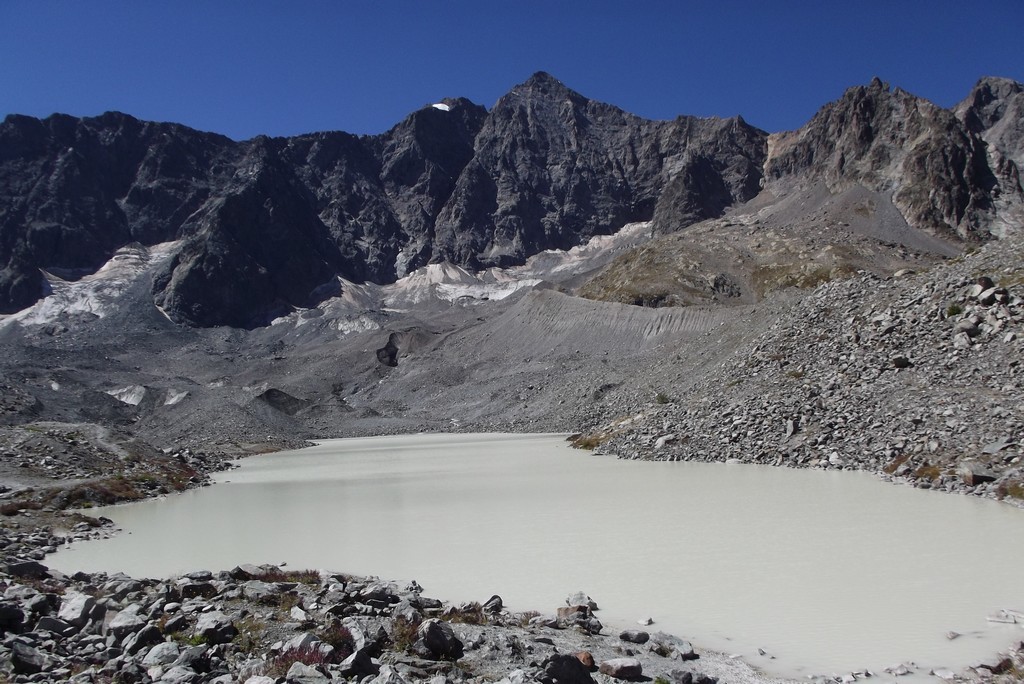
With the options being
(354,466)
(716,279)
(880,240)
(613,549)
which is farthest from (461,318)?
(613,549)

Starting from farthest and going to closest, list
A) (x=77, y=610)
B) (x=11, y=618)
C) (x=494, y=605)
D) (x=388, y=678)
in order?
1. (x=494, y=605)
2. (x=77, y=610)
3. (x=11, y=618)
4. (x=388, y=678)

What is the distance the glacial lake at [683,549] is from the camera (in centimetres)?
1231

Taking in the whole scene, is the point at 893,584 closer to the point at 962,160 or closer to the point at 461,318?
the point at 461,318

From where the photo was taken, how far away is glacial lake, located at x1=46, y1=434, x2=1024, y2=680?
12.3 m

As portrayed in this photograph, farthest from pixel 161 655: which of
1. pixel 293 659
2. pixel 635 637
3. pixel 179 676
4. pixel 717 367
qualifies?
pixel 717 367

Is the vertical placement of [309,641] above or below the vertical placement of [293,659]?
above

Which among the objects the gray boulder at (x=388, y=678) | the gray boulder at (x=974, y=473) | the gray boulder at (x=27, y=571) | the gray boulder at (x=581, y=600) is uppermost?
the gray boulder at (x=974, y=473)

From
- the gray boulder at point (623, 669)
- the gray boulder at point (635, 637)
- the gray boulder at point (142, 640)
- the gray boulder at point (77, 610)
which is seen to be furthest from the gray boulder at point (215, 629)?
the gray boulder at point (635, 637)

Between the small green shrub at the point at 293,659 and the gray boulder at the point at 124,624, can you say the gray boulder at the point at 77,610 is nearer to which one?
the gray boulder at the point at 124,624

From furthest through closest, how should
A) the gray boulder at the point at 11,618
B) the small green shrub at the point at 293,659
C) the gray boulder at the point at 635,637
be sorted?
the gray boulder at the point at 635,637
the gray boulder at the point at 11,618
the small green shrub at the point at 293,659

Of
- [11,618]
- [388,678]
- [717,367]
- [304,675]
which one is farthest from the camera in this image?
[717,367]

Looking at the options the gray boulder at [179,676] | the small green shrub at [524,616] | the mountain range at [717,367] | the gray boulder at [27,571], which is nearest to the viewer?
the gray boulder at [179,676]

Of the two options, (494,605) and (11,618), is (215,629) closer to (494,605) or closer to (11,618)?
(11,618)

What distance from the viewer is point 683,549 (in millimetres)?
18375
